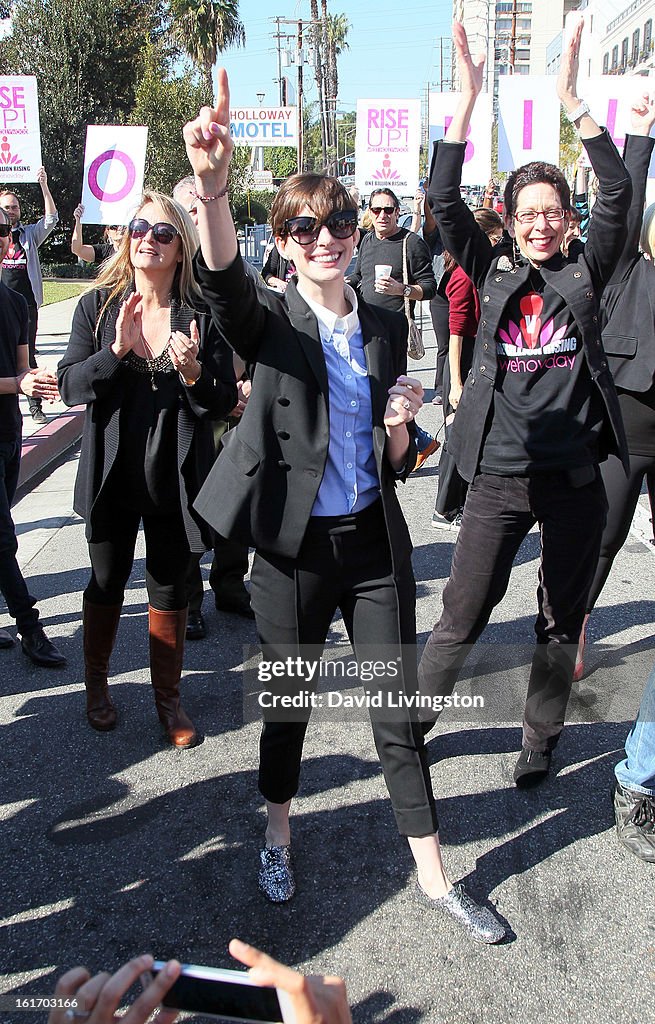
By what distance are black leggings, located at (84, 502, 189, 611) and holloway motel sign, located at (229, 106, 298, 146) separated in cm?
4140

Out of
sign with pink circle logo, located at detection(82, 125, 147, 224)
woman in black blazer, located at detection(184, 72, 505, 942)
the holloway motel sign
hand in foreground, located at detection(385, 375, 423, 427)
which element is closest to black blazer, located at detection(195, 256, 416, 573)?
woman in black blazer, located at detection(184, 72, 505, 942)

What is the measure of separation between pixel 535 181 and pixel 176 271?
4.44ft

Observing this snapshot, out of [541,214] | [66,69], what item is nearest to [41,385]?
[541,214]

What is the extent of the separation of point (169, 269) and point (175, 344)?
0.50 m

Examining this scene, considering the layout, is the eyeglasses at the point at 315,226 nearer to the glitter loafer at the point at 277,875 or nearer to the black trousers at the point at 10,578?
the glitter loafer at the point at 277,875

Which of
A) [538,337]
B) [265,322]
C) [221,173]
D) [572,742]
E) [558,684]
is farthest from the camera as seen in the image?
[572,742]

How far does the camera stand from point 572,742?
11.8 feet

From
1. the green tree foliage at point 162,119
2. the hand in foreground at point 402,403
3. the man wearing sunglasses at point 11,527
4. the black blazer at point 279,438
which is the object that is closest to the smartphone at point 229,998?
the black blazer at point 279,438

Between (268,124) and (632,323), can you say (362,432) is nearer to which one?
(632,323)

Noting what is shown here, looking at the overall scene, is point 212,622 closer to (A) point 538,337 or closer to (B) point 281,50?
(A) point 538,337

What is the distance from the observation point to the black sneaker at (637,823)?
2.90 meters

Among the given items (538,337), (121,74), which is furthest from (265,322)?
(121,74)

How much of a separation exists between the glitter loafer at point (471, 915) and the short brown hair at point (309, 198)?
1.96 metres

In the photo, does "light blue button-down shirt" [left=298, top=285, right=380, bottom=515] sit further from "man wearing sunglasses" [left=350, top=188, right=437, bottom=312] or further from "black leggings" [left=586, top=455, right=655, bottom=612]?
"man wearing sunglasses" [left=350, top=188, right=437, bottom=312]
